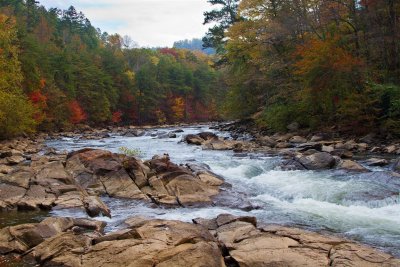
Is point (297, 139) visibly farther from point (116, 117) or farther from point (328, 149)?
point (116, 117)

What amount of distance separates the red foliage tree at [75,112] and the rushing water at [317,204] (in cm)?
3583

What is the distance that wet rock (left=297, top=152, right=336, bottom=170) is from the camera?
15.8m

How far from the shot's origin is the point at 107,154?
15.9 meters

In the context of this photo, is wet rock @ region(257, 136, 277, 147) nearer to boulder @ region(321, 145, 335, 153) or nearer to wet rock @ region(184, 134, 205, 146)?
wet rock @ region(184, 134, 205, 146)

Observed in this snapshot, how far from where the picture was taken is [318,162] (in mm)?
15984

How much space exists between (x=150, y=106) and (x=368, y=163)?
53.6m

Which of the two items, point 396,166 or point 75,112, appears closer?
point 396,166

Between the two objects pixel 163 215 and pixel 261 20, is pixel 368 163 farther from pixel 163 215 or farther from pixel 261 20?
pixel 261 20

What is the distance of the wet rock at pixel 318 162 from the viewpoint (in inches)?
623

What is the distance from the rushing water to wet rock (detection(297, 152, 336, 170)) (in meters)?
0.68

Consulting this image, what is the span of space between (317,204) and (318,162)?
4803 mm

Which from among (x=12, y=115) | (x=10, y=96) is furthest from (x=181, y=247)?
(x=12, y=115)

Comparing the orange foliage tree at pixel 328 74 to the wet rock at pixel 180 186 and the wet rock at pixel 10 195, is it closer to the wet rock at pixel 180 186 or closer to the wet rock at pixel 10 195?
the wet rock at pixel 180 186

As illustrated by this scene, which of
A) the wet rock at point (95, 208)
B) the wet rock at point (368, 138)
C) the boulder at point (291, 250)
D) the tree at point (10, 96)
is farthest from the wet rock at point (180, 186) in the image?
the tree at point (10, 96)
